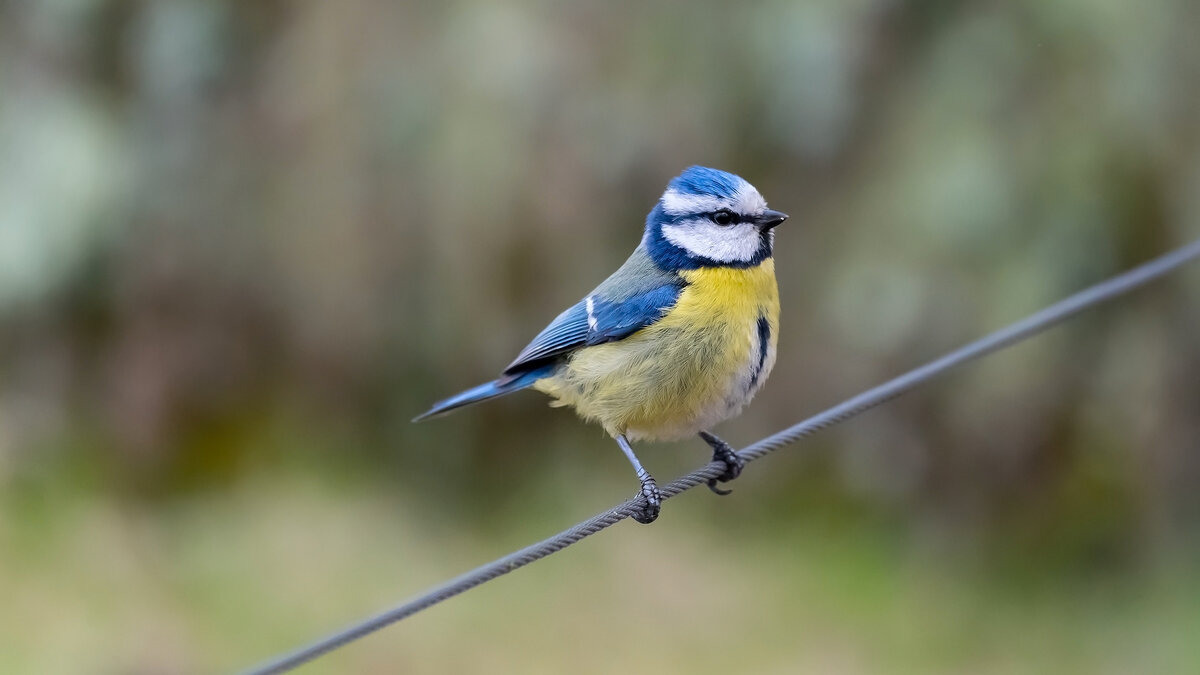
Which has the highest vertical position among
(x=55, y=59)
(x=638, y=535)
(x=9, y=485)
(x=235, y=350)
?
(x=55, y=59)

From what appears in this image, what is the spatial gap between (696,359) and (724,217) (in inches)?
9.7

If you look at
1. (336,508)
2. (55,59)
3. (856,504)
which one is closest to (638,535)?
(856,504)

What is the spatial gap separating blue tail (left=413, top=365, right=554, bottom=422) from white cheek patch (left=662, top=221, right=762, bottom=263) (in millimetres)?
367

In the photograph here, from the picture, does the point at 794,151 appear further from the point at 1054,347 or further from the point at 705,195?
the point at 705,195

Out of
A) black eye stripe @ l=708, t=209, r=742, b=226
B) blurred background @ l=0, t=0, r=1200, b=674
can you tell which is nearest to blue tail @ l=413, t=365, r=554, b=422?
black eye stripe @ l=708, t=209, r=742, b=226

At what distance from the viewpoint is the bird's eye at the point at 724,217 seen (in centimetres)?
196

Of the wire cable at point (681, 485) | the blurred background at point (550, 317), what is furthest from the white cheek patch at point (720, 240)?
the blurred background at point (550, 317)

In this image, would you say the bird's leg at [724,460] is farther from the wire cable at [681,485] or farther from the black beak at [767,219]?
the black beak at [767,219]

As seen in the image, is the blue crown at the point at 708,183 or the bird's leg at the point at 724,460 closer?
the blue crown at the point at 708,183

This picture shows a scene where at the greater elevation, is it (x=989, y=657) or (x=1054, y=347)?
(x=1054, y=347)

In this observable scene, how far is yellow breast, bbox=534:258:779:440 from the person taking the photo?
1972 millimetres

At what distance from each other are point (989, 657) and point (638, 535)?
47.2 inches

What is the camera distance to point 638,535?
4035mm

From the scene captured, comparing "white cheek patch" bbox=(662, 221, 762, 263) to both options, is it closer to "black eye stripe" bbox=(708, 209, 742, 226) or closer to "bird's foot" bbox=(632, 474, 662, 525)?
"black eye stripe" bbox=(708, 209, 742, 226)
